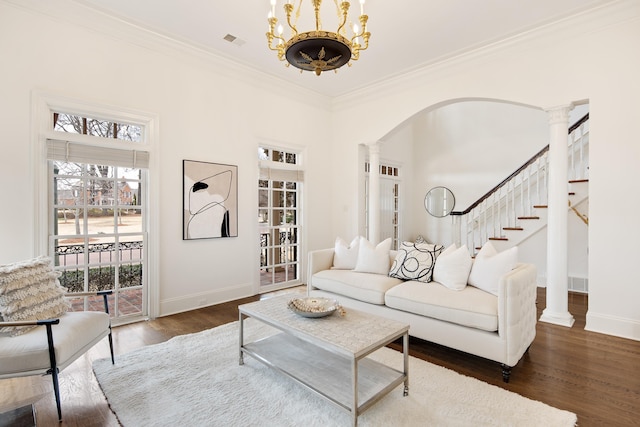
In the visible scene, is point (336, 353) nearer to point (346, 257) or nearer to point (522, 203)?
point (346, 257)

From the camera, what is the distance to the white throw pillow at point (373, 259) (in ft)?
12.1

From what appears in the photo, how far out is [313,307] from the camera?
2457 mm

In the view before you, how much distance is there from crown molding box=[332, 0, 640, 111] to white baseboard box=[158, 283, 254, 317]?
3.60 meters

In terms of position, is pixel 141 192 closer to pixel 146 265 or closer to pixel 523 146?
Answer: pixel 146 265

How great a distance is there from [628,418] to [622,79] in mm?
3161

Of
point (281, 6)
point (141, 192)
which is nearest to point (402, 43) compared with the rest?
point (281, 6)

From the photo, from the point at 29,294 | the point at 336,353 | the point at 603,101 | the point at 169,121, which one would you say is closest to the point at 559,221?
the point at 603,101

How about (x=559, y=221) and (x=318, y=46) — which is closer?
(x=318, y=46)

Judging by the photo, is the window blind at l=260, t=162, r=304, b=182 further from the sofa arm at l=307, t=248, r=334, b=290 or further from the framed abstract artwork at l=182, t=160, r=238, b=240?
the sofa arm at l=307, t=248, r=334, b=290

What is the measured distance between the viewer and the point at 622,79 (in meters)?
3.31

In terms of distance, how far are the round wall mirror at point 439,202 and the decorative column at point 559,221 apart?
11.7 ft

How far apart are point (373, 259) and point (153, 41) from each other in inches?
142

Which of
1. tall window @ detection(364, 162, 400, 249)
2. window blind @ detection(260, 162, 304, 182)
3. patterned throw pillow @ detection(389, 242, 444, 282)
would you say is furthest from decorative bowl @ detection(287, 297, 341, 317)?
tall window @ detection(364, 162, 400, 249)

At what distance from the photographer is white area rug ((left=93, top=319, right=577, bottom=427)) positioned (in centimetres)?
196
